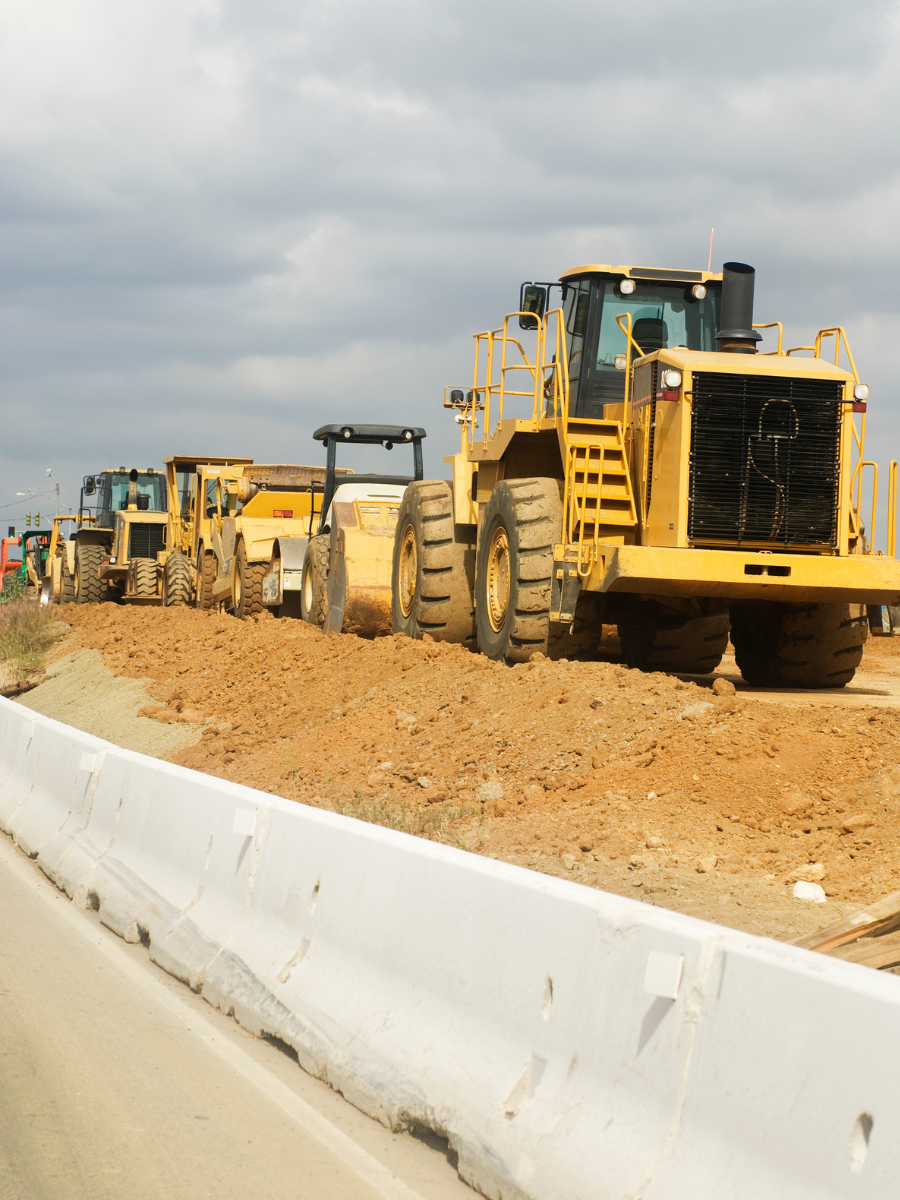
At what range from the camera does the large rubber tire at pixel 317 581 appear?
1875cm

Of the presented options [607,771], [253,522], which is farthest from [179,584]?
[607,771]

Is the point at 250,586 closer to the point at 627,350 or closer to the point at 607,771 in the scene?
the point at 627,350

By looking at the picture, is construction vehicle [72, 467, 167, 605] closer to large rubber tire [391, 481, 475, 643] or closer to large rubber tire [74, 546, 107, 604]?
large rubber tire [74, 546, 107, 604]

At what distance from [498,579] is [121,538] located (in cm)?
2187

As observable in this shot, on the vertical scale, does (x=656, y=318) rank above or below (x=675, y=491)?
above

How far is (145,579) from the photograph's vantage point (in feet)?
100

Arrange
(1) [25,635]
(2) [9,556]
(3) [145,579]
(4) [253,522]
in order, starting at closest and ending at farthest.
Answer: (4) [253,522]
(1) [25,635]
(3) [145,579]
(2) [9,556]

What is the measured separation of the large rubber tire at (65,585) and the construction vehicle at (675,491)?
25265mm

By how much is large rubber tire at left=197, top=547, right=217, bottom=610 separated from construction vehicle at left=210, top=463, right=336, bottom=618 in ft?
1.58

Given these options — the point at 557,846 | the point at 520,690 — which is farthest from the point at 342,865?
the point at 520,690

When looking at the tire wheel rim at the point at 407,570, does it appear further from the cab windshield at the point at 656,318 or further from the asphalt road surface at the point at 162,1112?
the asphalt road surface at the point at 162,1112

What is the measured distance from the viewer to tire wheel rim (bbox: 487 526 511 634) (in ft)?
42.2

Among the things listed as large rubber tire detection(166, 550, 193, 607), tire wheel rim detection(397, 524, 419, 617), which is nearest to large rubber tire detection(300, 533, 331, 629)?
tire wheel rim detection(397, 524, 419, 617)

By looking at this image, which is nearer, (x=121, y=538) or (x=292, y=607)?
(x=292, y=607)
